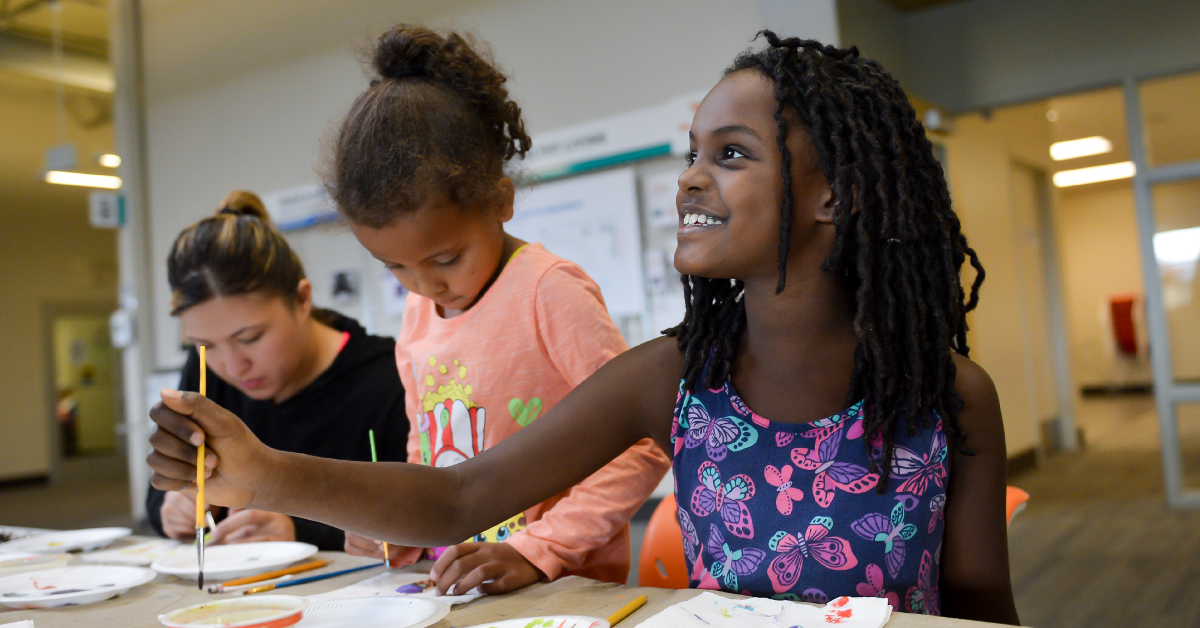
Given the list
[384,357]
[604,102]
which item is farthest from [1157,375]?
[384,357]

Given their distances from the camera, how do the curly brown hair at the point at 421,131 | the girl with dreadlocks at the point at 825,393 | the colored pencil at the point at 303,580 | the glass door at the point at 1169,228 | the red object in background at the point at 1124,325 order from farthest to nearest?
the red object in background at the point at 1124,325
the glass door at the point at 1169,228
the curly brown hair at the point at 421,131
the colored pencil at the point at 303,580
the girl with dreadlocks at the point at 825,393

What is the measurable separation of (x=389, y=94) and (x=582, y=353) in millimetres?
498

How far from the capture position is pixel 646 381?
1.19m

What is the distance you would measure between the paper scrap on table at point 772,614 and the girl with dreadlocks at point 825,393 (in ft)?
0.53

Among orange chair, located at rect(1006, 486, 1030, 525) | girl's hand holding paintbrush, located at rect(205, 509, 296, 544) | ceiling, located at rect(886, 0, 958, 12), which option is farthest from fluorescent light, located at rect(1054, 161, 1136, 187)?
girl's hand holding paintbrush, located at rect(205, 509, 296, 544)

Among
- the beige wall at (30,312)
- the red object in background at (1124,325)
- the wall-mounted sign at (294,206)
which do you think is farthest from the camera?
the red object in background at (1124,325)

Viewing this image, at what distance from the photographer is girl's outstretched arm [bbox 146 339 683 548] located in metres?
0.88

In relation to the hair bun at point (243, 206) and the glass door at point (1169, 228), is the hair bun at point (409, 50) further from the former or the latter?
the glass door at point (1169, 228)

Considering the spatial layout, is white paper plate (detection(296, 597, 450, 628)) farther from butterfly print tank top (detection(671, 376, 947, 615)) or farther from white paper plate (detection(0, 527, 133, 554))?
white paper plate (detection(0, 527, 133, 554))

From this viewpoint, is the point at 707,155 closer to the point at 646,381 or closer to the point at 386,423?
the point at 646,381

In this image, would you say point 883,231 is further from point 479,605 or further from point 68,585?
point 68,585

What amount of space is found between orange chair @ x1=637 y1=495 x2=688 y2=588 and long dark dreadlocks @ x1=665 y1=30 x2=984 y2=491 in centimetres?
48

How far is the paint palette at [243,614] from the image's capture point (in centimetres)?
83

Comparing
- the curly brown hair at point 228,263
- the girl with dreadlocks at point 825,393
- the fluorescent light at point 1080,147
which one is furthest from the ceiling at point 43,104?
the fluorescent light at point 1080,147
